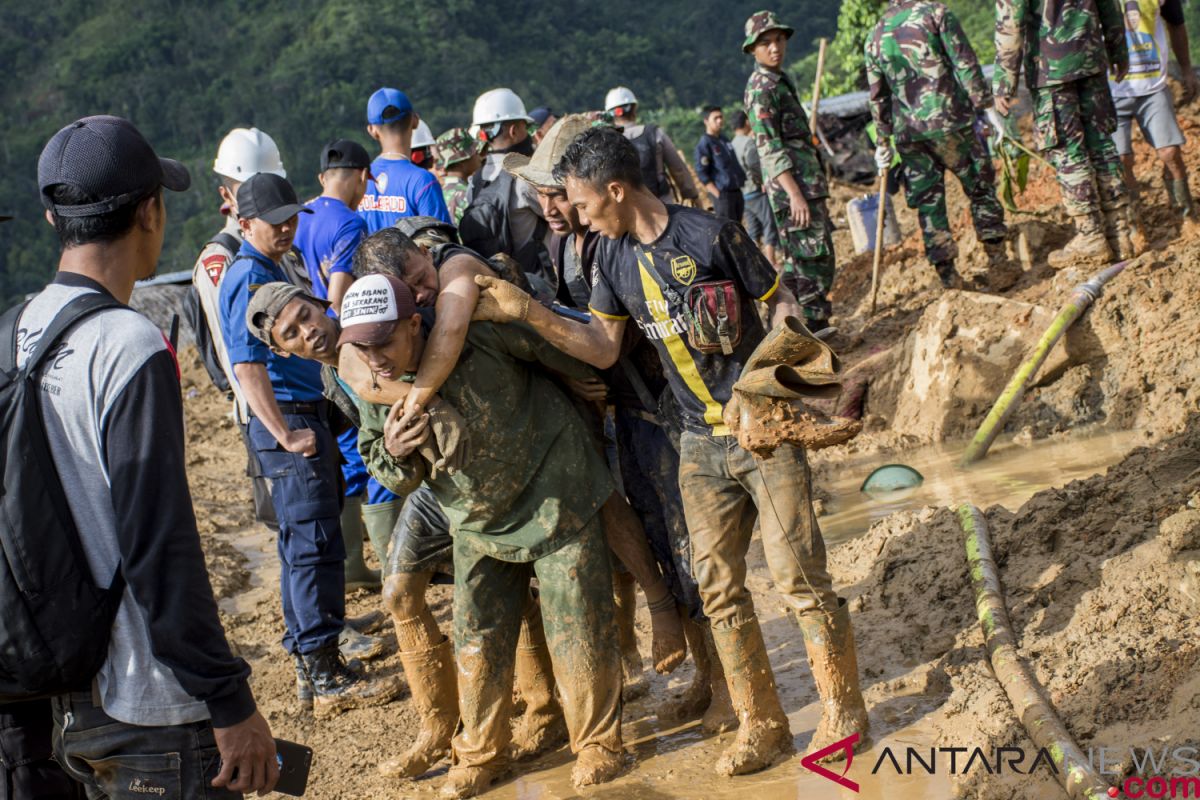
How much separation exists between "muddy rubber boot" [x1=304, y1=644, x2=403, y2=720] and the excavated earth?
9cm

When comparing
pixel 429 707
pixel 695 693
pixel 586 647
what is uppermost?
pixel 586 647

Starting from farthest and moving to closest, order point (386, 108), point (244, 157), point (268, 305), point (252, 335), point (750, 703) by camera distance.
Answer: point (386, 108) → point (244, 157) → point (252, 335) → point (268, 305) → point (750, 703)

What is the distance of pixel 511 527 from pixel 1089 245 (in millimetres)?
5316

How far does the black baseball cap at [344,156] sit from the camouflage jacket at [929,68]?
166 inches

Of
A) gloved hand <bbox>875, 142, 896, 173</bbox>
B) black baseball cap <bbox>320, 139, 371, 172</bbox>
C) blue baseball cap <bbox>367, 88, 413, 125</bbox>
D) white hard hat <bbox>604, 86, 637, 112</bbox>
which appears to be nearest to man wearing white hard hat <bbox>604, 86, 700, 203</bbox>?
white hard hat <bbox>604, 86, 637, 112</bbox>

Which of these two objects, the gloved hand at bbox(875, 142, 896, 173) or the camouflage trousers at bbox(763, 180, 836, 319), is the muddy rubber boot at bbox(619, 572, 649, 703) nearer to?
the camouflage trousers at bbox(763, 180, 836, 319)

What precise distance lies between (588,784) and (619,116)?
27.3 feet

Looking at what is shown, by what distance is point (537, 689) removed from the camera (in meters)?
4.86

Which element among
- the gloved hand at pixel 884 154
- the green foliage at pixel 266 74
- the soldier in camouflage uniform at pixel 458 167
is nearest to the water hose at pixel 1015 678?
the soldier in camouflage uniform at pixel 458 167

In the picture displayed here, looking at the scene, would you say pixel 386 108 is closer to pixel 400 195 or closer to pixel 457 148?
pixel 400 195

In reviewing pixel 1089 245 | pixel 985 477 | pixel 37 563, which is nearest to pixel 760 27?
pixel 1089 245

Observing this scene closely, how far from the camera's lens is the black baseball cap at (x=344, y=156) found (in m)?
6.04

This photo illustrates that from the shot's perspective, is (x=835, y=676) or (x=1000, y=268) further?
(x=1000, y=268)

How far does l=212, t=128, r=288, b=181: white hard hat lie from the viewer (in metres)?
6.02
